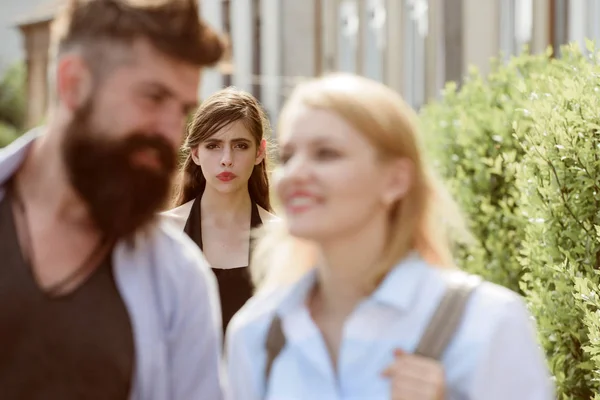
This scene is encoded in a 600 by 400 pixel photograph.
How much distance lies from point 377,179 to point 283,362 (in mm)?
510

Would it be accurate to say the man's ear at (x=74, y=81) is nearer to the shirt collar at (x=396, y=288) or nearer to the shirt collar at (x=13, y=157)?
the shirt collar at (x=13, y=157)

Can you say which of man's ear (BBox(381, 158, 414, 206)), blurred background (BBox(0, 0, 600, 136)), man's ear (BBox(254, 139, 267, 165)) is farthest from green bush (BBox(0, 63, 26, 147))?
man's ear (BBox(381, 158, 414, 206))

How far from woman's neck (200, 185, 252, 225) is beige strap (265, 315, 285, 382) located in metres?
2.66

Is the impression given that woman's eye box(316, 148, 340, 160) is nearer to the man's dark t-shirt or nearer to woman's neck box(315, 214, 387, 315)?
woman's neck box(315, 214, 387, 315)

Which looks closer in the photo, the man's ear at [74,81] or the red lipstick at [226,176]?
the man's ear at [74,81]

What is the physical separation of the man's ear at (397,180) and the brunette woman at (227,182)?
8.21 feet

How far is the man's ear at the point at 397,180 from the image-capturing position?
9.78 ft

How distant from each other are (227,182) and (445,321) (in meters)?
2.87

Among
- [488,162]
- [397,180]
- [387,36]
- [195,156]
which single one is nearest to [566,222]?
[195,156]

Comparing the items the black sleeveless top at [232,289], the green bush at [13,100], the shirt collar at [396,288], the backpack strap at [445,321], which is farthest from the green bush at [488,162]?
the green bush at [13,100]

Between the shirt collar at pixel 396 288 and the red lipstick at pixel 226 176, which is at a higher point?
the shirt collar at pixel 396 288

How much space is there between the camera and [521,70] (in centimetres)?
936

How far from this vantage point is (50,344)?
2863 millimetres

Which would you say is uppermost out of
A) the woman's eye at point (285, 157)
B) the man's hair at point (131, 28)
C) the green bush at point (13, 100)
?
the man's hair at point (131, 28)
